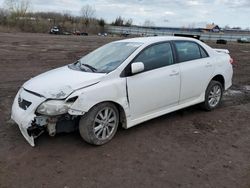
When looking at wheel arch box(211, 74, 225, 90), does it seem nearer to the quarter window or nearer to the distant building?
the quarter window

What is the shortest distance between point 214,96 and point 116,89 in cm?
280

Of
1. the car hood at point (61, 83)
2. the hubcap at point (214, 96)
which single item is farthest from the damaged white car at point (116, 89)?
the hubcap at point (214, 96)

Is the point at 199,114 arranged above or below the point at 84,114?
below

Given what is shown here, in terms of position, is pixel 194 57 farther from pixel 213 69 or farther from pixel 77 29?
pixel 77 29

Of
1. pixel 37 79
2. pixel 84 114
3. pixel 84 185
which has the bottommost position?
pixel 84 185

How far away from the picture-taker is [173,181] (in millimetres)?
3625

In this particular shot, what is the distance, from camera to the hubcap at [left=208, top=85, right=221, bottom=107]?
6316mm

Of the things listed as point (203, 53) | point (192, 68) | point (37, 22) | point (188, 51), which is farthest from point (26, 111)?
point (37, 22)

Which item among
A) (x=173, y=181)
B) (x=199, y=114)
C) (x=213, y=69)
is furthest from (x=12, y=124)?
(x=213, y=69)

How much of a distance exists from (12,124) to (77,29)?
235 ft

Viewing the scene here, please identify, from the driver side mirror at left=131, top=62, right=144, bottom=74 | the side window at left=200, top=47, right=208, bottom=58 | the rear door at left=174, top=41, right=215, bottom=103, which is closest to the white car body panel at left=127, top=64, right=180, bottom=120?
the driver side mirror at left=131, top=62, right=144, bottom=74

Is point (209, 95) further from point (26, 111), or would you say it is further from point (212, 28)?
point (212, 28)

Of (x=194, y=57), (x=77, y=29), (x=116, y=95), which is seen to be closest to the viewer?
(x=116, y=95)

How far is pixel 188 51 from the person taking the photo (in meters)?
5.85
